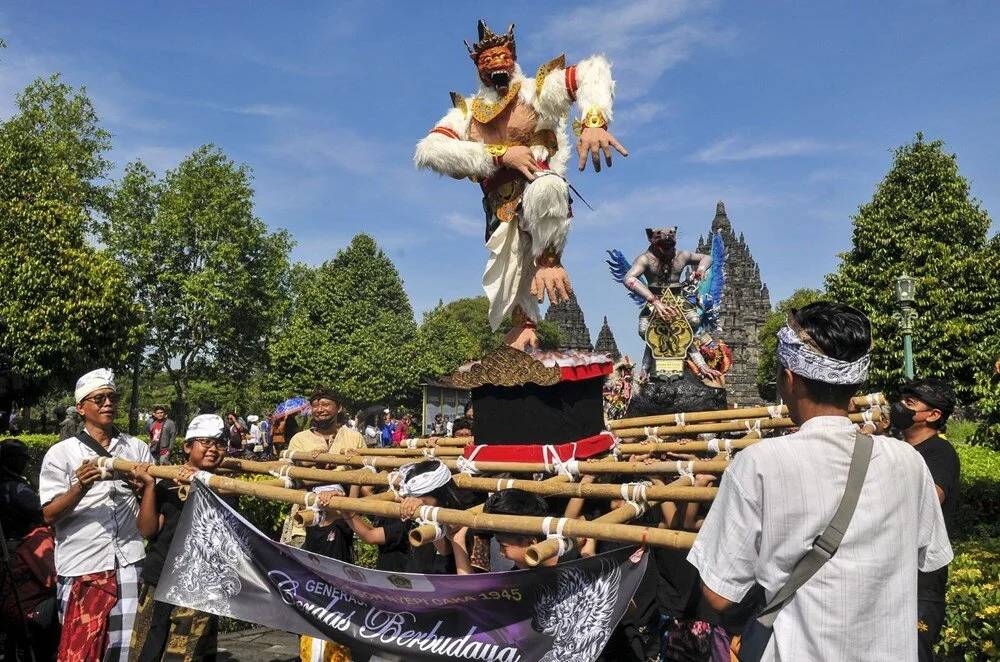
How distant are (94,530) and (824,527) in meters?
3.81

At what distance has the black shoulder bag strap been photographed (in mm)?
2182

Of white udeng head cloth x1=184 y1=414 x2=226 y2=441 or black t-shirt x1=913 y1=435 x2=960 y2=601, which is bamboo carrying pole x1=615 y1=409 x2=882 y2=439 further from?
white udeng head cloth x1=184 y1=414 x2=226 y2=441

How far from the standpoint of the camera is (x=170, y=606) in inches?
189

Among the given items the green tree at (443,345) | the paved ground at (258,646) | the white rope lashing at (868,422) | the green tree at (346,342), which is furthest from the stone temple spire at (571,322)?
the white rope lashing at (868,422)

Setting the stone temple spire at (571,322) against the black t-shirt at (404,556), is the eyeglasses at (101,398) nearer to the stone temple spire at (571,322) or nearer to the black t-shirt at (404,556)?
the black t-shirt at (404,556)

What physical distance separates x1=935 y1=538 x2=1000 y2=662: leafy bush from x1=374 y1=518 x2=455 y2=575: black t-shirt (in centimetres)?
266

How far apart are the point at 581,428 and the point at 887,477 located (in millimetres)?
2935

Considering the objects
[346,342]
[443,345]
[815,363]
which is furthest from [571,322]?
[815,363]

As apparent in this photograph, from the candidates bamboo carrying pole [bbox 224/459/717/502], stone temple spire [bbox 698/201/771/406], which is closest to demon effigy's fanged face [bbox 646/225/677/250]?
bamboo carrying pole [bbox 224/459/717/502]

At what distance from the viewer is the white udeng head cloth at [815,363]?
2322mm

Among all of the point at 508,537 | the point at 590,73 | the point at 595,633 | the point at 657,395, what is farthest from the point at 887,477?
the point at 657,395

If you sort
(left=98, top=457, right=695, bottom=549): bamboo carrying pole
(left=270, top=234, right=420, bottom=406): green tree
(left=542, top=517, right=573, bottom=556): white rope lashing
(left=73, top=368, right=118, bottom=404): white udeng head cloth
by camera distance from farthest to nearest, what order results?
(left=270, top=234, right=420, bottom=406): green tree
(left=73, top=368, right=118, bottom=404): white udeng head cloth
(left=542, top=517, right=573, bottom=556): white rope lashing
(left=98, top=457, right=695, bottom=549): bamboo carrying pole

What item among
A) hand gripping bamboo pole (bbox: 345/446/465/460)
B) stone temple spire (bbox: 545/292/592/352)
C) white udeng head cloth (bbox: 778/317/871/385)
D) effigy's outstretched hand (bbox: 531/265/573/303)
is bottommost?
hand gripping bamboo pole (bbox: 345/446/465/460)

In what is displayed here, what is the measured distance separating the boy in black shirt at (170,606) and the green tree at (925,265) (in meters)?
19.3
